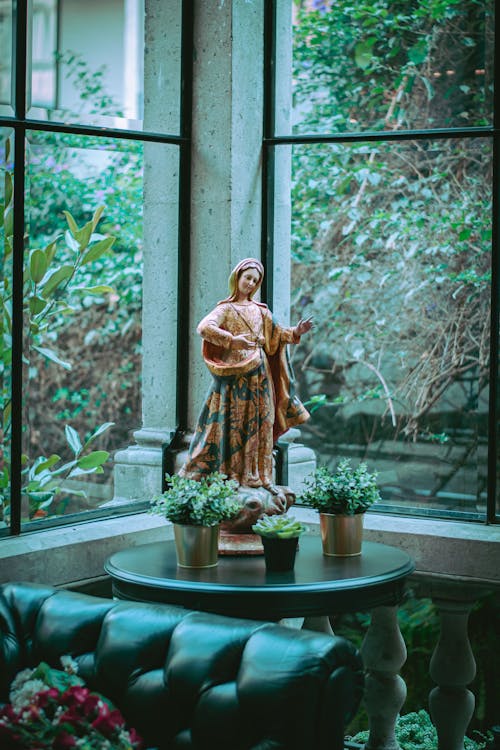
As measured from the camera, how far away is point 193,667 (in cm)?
289

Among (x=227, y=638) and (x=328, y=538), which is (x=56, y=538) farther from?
(x=227, y=638)

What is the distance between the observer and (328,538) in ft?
13.1

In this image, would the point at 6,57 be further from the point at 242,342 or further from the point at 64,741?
the point at 64,741

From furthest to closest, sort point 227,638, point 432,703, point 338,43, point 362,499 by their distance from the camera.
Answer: point 338,43
point 432,703
point 362,499
point 227,638

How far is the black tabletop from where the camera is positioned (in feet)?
11.4

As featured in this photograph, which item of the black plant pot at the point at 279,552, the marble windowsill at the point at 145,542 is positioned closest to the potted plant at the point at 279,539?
the black plant pot at the point at 279,552

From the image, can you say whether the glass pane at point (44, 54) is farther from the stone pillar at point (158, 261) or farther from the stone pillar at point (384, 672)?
the stone pillar at point (384, 672)

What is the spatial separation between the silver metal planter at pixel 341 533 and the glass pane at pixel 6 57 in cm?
217

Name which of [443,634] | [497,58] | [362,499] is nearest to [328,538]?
[362,499]

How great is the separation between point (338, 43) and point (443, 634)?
3.68 meters

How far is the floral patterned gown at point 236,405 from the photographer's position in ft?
13.2

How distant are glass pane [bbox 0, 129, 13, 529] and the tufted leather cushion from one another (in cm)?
104

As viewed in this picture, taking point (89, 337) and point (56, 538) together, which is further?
point (89, 337)

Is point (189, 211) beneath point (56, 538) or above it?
above
